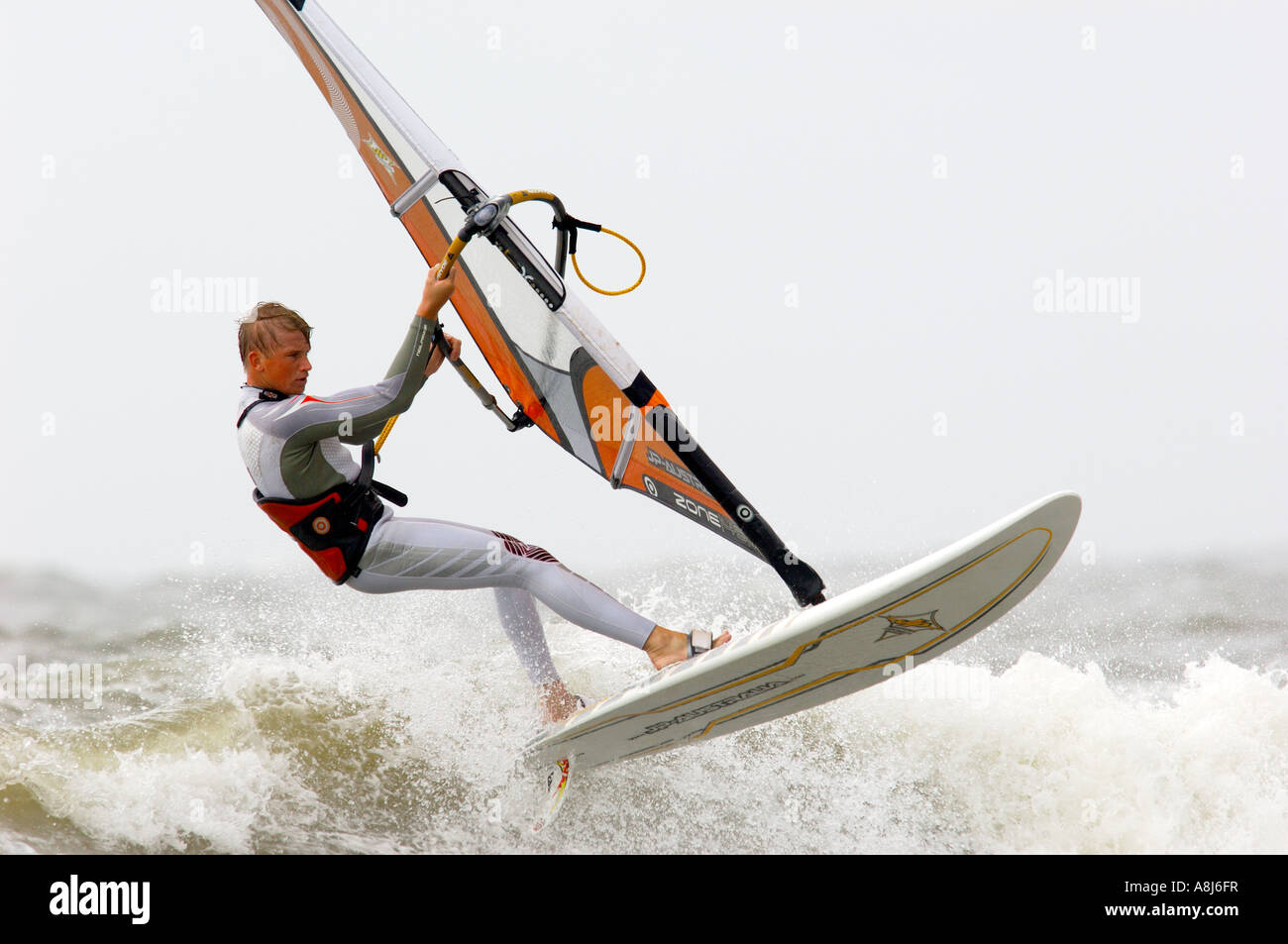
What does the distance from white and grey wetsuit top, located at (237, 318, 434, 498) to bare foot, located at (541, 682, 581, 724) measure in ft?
3.33

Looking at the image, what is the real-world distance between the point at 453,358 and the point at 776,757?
2.04 meters

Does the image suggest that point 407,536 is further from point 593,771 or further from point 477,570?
point 593,771

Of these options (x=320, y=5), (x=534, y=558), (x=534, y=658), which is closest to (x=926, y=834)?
(x=534, y=658)

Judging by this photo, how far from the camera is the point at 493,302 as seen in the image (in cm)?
339

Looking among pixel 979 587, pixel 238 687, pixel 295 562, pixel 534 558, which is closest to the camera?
pixel 979 587

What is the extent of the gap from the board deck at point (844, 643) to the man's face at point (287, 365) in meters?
1.35

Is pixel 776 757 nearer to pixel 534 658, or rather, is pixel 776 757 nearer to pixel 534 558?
pixel 534 658

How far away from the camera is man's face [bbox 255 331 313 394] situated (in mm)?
2672

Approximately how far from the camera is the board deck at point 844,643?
2426 mm

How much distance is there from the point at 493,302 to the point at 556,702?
1.44 m

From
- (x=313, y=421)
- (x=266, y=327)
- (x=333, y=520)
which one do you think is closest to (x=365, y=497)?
(x=333, y=520)

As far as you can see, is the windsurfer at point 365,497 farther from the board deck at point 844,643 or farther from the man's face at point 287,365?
the board deck at point 844,643

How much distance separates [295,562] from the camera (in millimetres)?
6020

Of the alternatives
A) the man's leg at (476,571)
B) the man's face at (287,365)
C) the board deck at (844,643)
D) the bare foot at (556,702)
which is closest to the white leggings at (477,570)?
the man's leg at (476,571)
